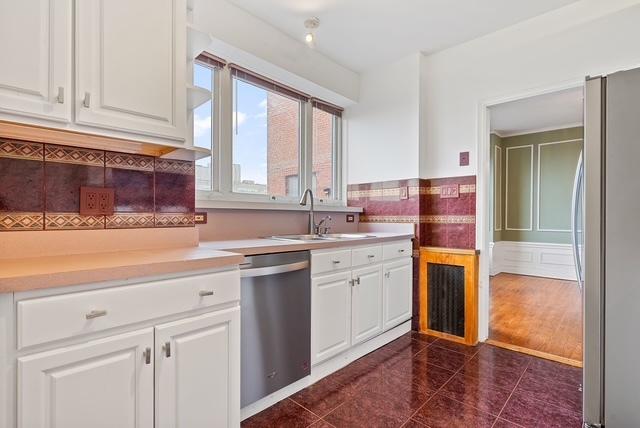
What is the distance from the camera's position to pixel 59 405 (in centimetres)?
95

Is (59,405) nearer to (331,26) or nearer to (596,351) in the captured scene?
(596,351)

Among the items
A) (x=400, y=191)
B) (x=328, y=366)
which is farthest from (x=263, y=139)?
(x=328, y=366)

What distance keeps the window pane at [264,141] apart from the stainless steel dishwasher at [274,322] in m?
1.00

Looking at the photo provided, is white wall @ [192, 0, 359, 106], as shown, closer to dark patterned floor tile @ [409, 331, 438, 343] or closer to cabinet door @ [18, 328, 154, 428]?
cabinet door @ [18, 328, 154, 428]

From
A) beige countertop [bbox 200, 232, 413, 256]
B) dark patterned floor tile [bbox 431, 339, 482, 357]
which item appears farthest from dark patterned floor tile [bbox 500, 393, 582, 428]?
beige countertop [bbox 200, 232, 413, 256]

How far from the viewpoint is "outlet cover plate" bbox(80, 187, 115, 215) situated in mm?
1433

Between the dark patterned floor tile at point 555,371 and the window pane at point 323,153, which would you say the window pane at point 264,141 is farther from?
the dark patterned floor tile at point 555,371

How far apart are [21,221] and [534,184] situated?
21.2 feet

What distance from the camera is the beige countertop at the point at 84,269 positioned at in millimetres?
890

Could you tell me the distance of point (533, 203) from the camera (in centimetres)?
558

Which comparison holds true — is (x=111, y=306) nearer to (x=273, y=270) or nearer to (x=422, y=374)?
(x=273, y=270)

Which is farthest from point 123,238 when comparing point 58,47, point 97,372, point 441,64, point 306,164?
point 441,64

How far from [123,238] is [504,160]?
617 centimetres

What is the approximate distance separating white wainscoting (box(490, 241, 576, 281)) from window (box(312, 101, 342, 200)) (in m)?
3.52
